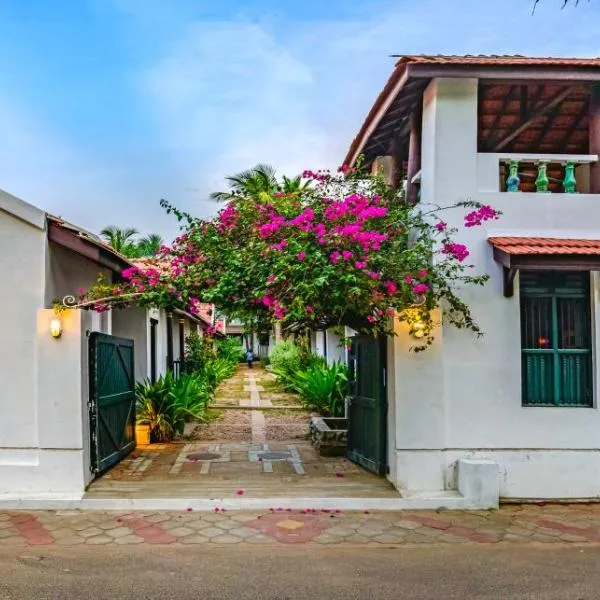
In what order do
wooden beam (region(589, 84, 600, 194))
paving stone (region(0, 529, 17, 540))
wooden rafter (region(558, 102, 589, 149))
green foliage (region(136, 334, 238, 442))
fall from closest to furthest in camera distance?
1. paving stone (region(0, 529, 17, 540))
2. wooden beam (region(589, 84, 600, 194))
3. wooden rafter (region(558, 102, 589, 149))
4. green foliage (region(136, 334, 238, 442))

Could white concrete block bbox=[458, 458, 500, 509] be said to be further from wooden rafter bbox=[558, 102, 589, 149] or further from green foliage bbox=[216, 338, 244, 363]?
green foliage bbox=[216, 338, 244, 363]

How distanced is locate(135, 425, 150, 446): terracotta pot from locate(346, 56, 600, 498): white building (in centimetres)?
501

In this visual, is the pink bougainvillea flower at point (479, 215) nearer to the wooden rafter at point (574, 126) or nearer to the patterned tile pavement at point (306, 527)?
the wooden rafter at point (574, 126)

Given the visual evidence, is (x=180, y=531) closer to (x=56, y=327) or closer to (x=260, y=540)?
(x=260, y=540)

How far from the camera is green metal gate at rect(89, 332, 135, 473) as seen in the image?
28.9ft

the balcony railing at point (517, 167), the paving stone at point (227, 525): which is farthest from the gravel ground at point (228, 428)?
the balcony railing at point (517, 167)

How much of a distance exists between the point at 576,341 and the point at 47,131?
15.0 meters

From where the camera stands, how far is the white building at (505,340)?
8.26 metres

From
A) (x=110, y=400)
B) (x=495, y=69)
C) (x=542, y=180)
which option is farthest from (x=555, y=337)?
(x=110, y=400)

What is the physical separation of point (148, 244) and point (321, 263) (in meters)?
41.0

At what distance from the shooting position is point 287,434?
43.4 feet

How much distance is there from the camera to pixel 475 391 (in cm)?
834

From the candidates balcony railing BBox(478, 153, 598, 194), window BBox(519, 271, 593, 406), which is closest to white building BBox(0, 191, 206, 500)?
balcony railing BBox(478, 153, 598, 194)

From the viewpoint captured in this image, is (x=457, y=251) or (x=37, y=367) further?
(x=37, y=367)
